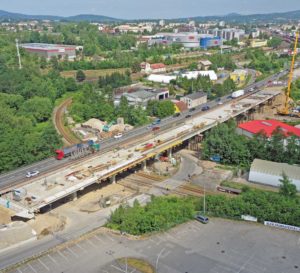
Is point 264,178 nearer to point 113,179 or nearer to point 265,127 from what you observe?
point 265,127

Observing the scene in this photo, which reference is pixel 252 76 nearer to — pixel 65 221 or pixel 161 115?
pixel 161 115

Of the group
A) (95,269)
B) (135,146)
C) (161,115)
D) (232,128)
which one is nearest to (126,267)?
(95,269)

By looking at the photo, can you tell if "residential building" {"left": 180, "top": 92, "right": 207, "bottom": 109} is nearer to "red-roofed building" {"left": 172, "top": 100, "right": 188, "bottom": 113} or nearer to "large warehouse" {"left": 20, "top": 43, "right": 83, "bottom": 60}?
"red-roofed building" {"left": 172, "top": 100, "right": 188, "bottom": 113}

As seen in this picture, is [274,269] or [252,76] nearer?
[274,269]

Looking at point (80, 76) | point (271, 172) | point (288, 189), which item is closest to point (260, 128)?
point (271, 172)

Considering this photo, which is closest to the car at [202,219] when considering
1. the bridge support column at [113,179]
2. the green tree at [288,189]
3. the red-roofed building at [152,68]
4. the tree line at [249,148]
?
the green tree at [288,189]

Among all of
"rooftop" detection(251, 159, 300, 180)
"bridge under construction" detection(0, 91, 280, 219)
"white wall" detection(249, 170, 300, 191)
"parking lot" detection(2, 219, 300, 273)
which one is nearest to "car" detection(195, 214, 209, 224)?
"parking lot" detection(2, 219, 300, 273)

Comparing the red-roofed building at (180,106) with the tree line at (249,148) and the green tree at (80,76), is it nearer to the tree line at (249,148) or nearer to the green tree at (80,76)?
the tree line at (249,148)
